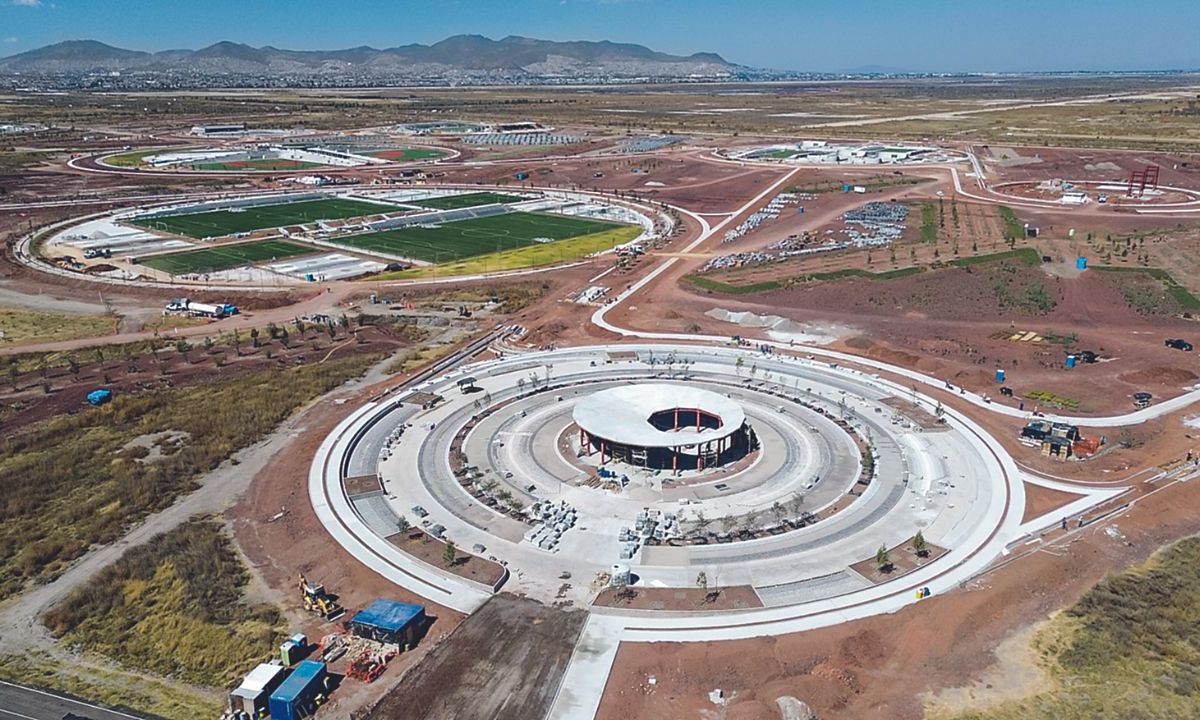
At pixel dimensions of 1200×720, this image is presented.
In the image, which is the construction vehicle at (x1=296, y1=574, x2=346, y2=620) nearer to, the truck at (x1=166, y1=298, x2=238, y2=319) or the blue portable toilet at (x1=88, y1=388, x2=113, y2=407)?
the blue portable toilet at (x1=88, y1=388, x2=113, y2=407)

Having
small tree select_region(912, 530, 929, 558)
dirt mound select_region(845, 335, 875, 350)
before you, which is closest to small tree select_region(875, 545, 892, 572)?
small tree select_region(912, 530, 929, 558)

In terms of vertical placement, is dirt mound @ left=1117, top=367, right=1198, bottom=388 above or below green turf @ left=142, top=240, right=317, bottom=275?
below

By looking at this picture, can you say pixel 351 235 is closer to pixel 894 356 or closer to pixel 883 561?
pixel 894 356

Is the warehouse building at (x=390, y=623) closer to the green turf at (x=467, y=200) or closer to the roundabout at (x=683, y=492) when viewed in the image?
the roundabout at (x=683, y=492)

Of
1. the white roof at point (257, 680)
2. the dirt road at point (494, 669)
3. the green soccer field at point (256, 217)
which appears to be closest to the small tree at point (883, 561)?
the dirt road at point (494, 669)

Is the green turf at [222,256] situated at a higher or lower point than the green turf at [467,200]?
lower

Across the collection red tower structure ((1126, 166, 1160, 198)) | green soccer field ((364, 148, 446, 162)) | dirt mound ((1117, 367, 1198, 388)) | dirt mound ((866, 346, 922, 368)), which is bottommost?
dirt mound ((1117, 367, 1198, 388))
